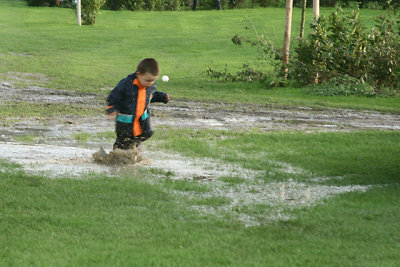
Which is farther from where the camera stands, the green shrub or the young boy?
the green shrub

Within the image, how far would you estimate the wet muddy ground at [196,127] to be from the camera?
7.46m

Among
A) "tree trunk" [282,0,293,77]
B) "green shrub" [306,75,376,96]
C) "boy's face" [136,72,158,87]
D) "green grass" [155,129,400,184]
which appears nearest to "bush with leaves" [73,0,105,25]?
"tree trunk" [282,0,293,77]

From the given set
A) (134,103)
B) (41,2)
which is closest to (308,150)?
(134,103)

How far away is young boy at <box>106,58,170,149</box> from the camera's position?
8672mm

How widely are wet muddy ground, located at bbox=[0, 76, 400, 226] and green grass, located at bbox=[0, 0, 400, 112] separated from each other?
132cm

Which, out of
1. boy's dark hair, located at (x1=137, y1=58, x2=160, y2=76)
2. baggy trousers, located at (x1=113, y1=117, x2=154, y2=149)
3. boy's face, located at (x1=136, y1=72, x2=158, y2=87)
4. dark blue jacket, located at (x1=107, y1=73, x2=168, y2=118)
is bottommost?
baggy trousers, located at (x1=113, y1=117, x2=154, y2=149)

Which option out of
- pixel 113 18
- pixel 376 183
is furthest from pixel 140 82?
pixel 113 18

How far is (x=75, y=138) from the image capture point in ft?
35.0

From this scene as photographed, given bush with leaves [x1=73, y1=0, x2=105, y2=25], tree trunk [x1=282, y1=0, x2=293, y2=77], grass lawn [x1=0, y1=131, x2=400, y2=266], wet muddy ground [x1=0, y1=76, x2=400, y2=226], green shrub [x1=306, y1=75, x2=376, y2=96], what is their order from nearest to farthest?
grass lawn [x1=0, y1=131, x2=400, y2=266]
wet muddy ground [x1=0, y1=76, x2=400, y2=226]
green shrub [x1=306, y1=75, x2=376, y2=96]
tree trunk [x1=282, y1=0, x2=293, y2=77]
bush with leaves [x1=73, y1=0, x2=105, y2=25]

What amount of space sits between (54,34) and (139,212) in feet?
84.5

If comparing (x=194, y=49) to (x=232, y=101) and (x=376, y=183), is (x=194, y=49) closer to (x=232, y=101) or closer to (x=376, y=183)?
(x=232, y=101)

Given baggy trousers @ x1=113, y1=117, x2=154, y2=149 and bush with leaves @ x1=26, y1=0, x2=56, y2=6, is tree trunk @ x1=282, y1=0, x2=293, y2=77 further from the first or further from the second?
bush with leaves @ x1=26, y1=0, x2=56, y2=6

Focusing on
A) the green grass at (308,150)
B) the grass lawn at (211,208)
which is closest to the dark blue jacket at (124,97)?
the grass lawn at (211,208)

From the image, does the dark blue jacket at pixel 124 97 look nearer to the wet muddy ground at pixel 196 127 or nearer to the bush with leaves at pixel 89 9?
the wet muddy ground at pixel 196 127
